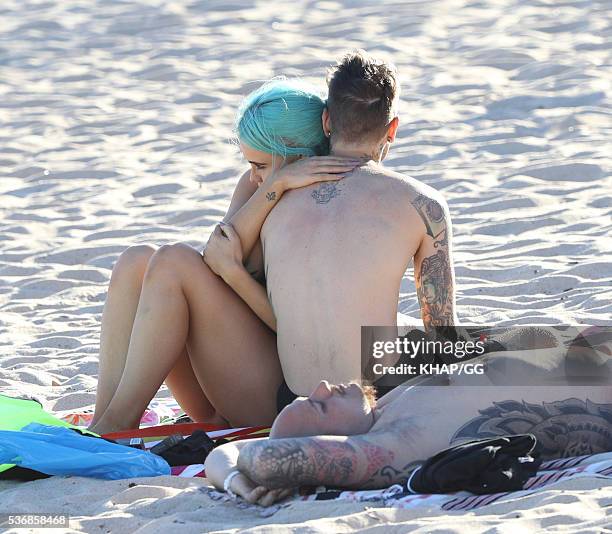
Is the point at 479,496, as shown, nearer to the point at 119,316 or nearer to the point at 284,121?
the point at 284,121

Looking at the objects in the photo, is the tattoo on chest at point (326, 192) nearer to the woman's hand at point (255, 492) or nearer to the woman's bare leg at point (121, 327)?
the woman's bare leg at point (121, 327)

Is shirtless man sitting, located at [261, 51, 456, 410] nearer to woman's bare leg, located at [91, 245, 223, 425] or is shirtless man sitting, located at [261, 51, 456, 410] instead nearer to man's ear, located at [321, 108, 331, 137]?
man's ear, located at [321, 108, 331, 137]

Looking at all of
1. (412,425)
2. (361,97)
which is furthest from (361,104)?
(412,425)

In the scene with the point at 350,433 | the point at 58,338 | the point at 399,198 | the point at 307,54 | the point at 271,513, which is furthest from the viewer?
the point at 307,54

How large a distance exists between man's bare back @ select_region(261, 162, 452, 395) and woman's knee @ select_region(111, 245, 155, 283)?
52cm

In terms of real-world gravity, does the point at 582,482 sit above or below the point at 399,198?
below

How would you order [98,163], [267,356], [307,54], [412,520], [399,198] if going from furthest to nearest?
[307,54] < [98,163] < [267,356] < [399,198] < [412,520]

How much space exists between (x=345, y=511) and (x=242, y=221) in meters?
1.26

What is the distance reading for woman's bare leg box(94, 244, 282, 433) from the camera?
12.4 ft

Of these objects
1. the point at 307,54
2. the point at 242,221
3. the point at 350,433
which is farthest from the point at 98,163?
the point at 350,433

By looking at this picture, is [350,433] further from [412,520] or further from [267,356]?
[267,356]

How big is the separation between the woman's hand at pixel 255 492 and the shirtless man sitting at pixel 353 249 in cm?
65

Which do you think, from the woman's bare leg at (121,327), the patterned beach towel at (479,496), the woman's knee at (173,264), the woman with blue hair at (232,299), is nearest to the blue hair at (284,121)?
the woman with blue hair at (232,299)

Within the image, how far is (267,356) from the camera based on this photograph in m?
3.86
